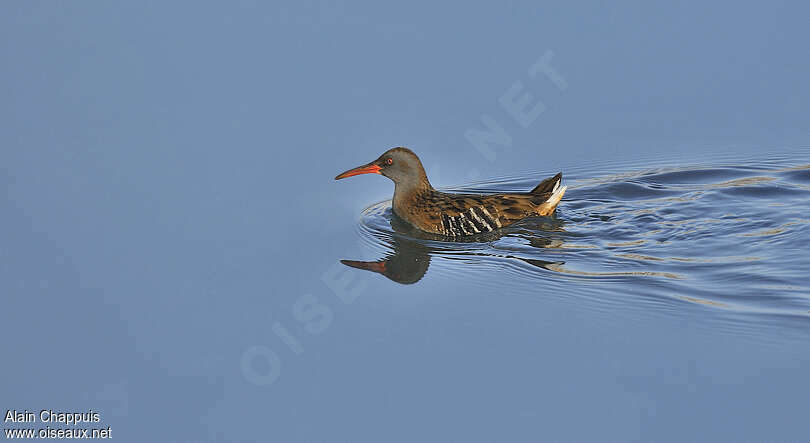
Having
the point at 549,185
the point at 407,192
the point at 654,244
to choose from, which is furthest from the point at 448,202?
the point at 654,244

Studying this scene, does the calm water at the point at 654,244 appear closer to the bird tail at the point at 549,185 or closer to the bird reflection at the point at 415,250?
the bird reflection at the point at 415,250

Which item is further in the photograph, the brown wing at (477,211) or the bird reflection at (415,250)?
the brown wing at (477,211)

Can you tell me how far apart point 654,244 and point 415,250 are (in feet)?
7.20

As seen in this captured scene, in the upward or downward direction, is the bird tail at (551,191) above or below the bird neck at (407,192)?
below

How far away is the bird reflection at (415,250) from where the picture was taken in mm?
9164

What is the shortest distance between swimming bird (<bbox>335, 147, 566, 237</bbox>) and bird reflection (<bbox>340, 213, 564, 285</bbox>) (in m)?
0.10

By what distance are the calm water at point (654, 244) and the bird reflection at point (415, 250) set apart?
1cm

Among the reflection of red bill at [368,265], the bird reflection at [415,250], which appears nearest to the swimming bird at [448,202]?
the bird reflection at [415,250]

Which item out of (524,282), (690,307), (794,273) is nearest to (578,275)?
(524,282)

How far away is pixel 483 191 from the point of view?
11.1 m

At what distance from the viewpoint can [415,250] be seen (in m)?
9.88

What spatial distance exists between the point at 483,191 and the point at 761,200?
9.14ft

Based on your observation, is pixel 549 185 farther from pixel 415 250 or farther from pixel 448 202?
pixel 415 250

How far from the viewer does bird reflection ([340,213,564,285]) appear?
9.16 metres
